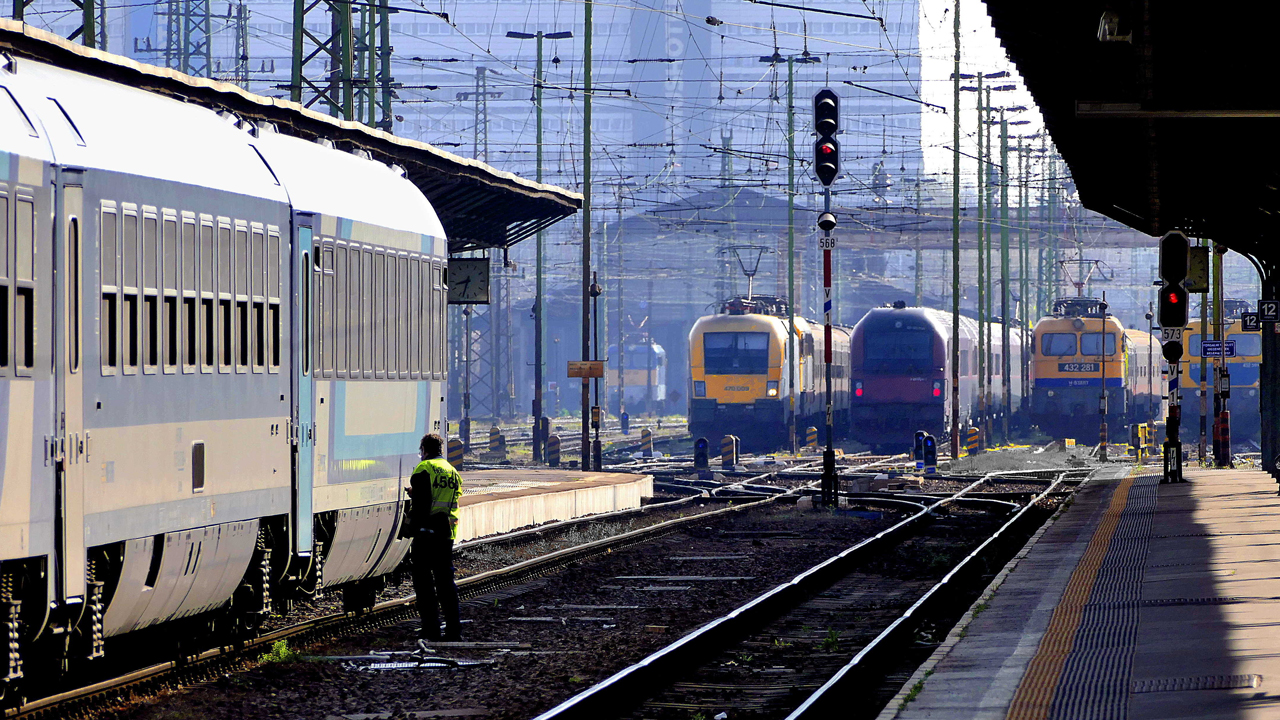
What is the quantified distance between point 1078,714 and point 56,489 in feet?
16.6

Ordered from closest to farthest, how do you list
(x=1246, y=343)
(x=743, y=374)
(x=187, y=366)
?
(x=187, y=366) < (x=743, y=374) < (x=1246, y=343)

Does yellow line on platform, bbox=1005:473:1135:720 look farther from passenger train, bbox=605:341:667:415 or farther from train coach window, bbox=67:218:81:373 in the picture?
passenger train, bbox=605:341:667:415

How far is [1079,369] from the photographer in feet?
192

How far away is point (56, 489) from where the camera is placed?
858 cm

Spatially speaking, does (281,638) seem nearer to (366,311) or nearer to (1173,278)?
(366,311)

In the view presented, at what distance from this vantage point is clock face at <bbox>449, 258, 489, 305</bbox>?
22.5 meters

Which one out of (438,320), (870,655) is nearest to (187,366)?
(438,320)

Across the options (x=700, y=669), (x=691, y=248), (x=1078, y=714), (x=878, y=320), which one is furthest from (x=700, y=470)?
(x=691, y=248)

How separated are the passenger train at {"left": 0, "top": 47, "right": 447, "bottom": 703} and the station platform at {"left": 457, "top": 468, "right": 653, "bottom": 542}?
25.7 feet

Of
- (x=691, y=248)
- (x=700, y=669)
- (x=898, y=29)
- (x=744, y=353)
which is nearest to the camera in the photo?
(x=700, y=669)

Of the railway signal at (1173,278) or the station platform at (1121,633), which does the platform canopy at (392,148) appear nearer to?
the station platform at (1121,633)

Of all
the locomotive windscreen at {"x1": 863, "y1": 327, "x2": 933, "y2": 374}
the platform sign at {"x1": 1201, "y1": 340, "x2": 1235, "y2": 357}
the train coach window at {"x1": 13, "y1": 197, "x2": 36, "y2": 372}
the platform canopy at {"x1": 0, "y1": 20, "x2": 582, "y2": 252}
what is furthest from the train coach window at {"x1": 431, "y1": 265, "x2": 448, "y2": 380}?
the locomotive windscreen at {"x1": 863, "y1": 327, "x2": 933, "y2": 374}

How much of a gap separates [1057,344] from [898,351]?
971 centimetres

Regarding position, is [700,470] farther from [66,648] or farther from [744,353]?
[66,648]
